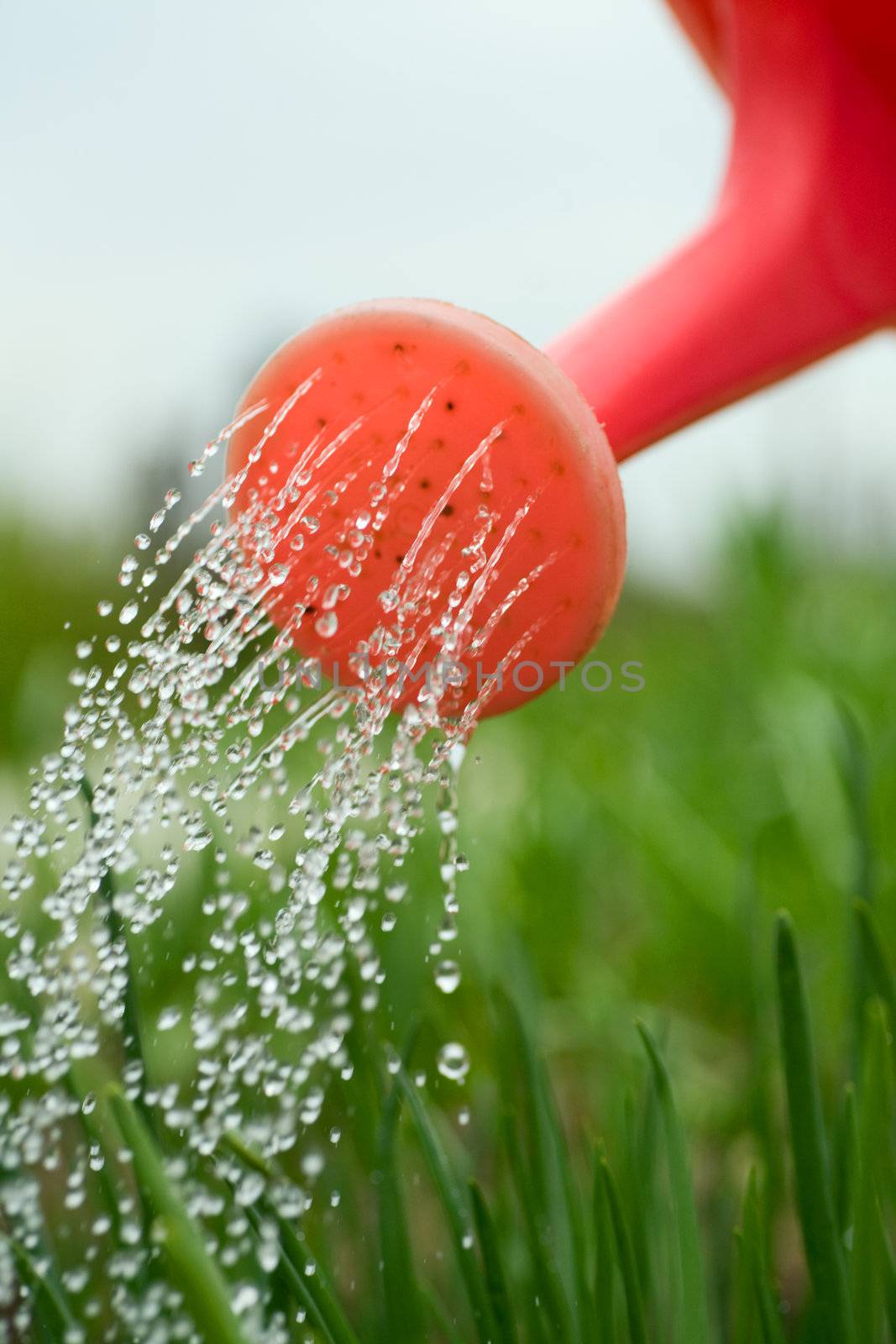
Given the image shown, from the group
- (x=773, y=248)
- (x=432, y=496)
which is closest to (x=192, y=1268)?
(x=432, y=496)

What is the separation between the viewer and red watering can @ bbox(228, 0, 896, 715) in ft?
1.06

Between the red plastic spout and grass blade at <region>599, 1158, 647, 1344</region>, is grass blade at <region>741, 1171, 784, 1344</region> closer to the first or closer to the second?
grass blade at <region>599, 1158, 647, 1344</region>

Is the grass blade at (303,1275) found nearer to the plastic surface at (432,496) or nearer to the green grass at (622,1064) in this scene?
the green grass at (622,1064)

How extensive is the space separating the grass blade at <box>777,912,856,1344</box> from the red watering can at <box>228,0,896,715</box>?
4.4 inches

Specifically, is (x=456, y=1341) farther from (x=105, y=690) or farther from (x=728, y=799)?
(x=728, y=799)

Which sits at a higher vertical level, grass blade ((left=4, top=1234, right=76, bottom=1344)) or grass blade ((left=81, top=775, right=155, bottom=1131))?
grass blade ((left=81, top=775, right=155, bottom=1131))

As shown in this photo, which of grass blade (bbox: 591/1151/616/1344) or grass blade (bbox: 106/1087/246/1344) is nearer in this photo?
grass blade (bbox: 106/1087/246/1344)

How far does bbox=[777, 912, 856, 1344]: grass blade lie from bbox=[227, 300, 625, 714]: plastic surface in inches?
4.4

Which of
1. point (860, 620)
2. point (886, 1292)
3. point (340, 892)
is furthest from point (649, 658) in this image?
point (886, 1292)

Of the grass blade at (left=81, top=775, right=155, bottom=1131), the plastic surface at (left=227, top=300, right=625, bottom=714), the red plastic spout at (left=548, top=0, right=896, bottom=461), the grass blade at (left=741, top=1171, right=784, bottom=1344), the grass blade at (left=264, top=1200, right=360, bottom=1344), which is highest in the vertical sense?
the red plastic spout at (left=548, top=0, right=896, bottom=461)

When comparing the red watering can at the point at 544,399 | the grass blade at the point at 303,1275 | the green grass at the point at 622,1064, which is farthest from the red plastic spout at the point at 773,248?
the grass blade at the point at 303,1275

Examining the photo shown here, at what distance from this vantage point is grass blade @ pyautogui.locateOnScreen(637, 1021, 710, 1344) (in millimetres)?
288

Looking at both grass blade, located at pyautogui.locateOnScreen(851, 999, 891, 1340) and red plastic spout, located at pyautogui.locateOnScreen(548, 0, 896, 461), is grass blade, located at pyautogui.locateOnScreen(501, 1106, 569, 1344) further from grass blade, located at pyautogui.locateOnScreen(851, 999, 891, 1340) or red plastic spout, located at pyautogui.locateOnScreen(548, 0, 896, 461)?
red plastic spout, located at pyautogui.locateOnScreen(548, 0, 896, 461)

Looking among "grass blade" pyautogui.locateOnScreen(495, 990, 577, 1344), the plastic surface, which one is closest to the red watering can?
the plastic surface
